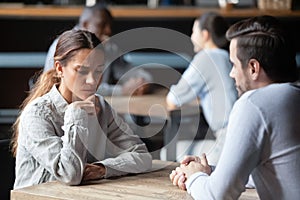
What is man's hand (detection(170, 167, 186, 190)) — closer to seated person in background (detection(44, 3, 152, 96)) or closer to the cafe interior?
seated person in background (detection(44, 3, 152, 96))

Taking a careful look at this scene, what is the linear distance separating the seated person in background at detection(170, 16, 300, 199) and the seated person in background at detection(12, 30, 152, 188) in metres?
0.35

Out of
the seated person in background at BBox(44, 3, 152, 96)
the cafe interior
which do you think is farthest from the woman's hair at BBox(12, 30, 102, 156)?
the cafe interior

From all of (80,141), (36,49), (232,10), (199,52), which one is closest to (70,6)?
(36,49)

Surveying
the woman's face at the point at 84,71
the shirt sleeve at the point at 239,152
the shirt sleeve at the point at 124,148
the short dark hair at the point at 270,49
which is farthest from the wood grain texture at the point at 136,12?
the shirt sleeve at the point at 239,152

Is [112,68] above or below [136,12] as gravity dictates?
below

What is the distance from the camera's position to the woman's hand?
2.21 meters

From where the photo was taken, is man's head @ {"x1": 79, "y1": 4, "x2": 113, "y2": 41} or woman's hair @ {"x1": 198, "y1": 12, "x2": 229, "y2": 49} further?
woman's hair @ {"x1": 198, "y1": 12, "x2": 229, "y2": 49}

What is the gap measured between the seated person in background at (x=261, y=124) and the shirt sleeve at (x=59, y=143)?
0.35 metres

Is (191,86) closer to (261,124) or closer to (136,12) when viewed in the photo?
(136,12)

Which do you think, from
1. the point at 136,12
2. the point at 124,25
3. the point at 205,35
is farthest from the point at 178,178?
the point at 124,25

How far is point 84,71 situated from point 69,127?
194 mm

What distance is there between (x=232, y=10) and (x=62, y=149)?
3.74 m

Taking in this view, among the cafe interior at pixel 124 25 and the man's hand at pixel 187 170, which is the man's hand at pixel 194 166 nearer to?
the man's hand at pixel 187 170

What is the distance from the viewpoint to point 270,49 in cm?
197
